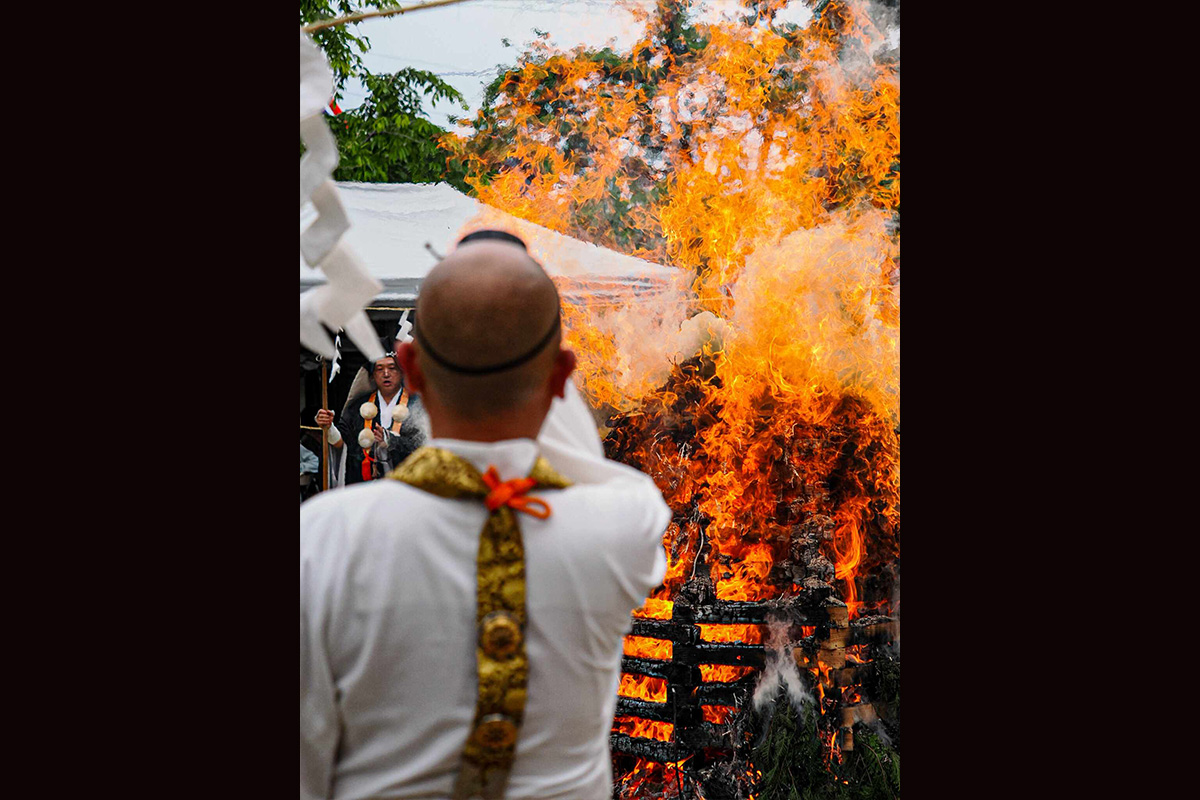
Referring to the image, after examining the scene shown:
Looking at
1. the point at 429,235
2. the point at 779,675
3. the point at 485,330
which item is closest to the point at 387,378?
the point at 429,235

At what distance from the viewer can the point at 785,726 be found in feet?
15.8

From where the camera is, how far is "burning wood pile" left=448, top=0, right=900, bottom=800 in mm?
4793

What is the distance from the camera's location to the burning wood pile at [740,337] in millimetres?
4793

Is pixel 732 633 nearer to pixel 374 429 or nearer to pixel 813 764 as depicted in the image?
pixel 813 764

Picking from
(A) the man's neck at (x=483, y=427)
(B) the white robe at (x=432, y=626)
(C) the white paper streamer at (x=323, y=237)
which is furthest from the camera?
(C) the white paper streamer at (x=323, y=237)

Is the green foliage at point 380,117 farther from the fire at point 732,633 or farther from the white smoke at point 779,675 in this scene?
the white smoke at point 779,675

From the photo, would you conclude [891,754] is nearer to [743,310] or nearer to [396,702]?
[743,310]

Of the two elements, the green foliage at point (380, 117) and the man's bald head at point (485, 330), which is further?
the green foliage at point (380, 117)

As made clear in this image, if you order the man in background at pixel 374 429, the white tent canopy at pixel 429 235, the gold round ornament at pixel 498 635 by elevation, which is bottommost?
the gold round ornament at pixel 498 635

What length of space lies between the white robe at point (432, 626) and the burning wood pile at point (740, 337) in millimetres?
2986

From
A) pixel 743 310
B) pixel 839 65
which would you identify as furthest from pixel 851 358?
pixel 839 65

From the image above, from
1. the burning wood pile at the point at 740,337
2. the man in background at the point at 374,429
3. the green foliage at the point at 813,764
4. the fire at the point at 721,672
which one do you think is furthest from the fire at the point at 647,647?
the man in background at the point at 374,429

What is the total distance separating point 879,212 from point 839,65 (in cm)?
74

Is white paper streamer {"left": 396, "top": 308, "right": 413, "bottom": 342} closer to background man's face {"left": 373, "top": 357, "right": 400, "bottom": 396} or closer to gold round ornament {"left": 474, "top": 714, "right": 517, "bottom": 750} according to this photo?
background man's face {"left": 373, "top": 357, "right": 400, "bottom": 396}
